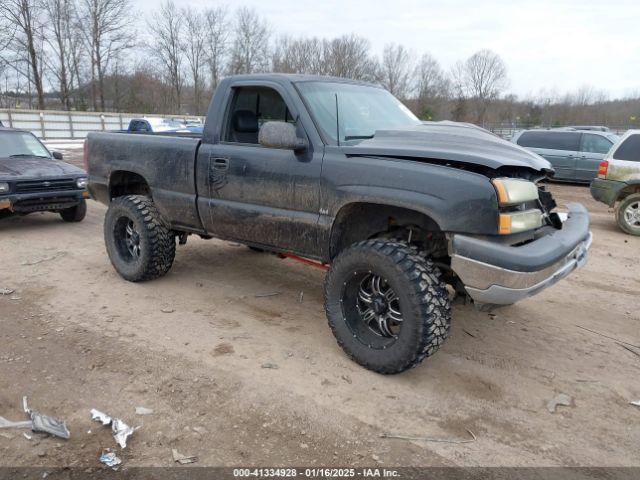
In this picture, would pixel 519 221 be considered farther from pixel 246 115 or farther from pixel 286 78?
pixel 246 115

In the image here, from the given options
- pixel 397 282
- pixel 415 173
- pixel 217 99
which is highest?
pixel 217 99

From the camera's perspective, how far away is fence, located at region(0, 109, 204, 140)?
26.2 metres

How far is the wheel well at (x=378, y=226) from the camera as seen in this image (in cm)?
354

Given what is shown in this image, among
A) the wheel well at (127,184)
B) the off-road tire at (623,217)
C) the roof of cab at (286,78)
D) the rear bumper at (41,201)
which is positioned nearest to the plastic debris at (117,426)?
the roof of cab at (286,78)

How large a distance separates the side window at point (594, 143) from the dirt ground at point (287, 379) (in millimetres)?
9733

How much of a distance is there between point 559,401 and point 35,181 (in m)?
7.53

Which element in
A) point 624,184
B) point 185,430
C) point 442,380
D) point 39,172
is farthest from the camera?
point 624,184

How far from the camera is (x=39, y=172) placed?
7801 millimetres

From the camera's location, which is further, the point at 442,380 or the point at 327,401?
the point at 442,380

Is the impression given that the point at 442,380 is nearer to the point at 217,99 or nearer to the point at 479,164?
the point at 479,164

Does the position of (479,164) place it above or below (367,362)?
above

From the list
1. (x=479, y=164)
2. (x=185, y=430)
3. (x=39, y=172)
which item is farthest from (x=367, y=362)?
(x=39, y=172)

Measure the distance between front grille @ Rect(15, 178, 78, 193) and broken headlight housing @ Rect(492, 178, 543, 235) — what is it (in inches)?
277

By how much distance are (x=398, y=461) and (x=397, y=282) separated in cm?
108
